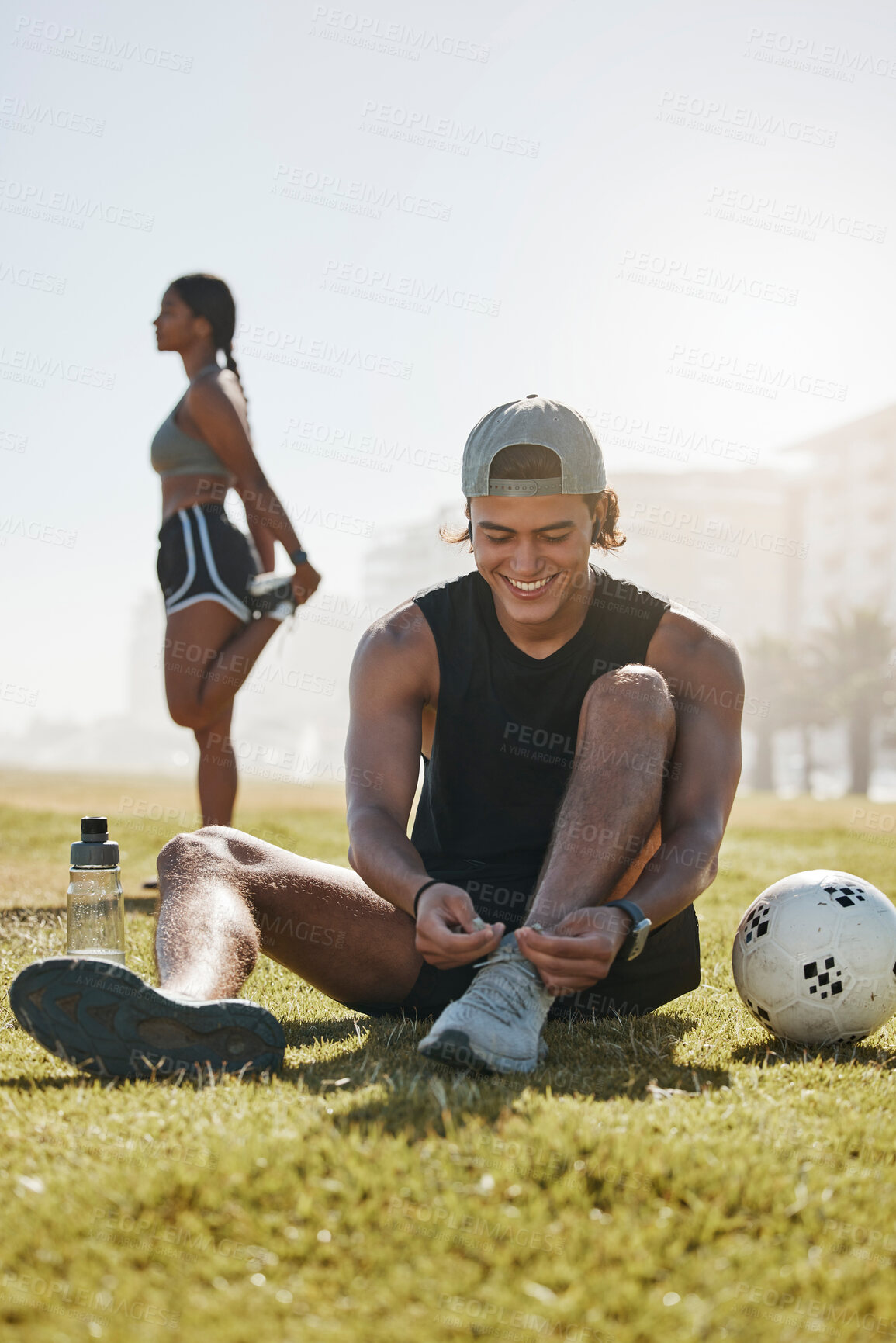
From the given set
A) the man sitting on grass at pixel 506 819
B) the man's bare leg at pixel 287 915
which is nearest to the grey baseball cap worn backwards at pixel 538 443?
the man sitting on grass at pixel 506 819

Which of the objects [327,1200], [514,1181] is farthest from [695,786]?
[327,1200]

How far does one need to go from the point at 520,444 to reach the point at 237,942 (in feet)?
5.18

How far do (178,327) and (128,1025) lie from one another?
4.71 m

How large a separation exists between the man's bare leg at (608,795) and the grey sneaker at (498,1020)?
126 millimetres

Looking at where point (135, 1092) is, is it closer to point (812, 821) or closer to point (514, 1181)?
point (514, 1181)

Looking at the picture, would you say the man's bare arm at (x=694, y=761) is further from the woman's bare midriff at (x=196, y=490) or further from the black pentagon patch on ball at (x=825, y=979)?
the woman's bare midriff at (x=196, y=490)

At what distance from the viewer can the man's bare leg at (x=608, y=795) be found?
8.38 feet

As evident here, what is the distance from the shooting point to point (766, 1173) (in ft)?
6.13

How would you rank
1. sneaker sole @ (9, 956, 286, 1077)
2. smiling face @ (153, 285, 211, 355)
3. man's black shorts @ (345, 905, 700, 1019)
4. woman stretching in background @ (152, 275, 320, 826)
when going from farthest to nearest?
smiling face @ (153, 285, 211, 355) → woman stretching in background @ (152, 275, 320, 826) → man's black shorts @ (345, 905, 700, 1019) → sneaker sole @ (9, 956, 286, 1077)

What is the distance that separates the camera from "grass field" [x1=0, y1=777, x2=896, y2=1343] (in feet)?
4.82

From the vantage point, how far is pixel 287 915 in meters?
3.04

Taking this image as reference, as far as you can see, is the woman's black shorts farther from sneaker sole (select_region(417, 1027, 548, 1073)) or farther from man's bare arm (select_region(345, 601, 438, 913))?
sneaker sole (select_region(417, 1027, 548, 1073))

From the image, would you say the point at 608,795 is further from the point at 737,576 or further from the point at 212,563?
the point at 737,576

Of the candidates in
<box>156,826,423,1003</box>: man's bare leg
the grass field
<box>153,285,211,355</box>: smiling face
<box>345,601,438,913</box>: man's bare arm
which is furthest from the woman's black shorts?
the grass field
